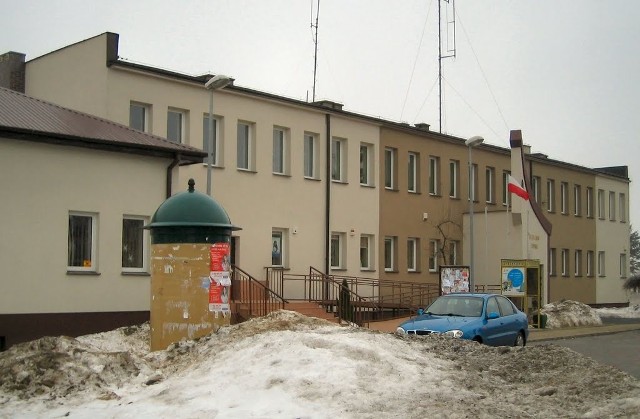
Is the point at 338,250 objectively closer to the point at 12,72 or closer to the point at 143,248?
the point at 143,248

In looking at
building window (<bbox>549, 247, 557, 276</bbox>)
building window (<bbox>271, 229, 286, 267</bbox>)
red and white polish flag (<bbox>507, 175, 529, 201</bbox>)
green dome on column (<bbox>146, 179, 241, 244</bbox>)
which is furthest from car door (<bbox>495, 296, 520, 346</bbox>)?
building window (<bbox>549, 247, 557, 276</bbox>)

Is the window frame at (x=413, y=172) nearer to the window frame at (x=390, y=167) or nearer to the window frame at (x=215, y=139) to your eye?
the window frame at (x=390, y=167)

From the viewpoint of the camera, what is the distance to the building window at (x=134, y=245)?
21.8 metres

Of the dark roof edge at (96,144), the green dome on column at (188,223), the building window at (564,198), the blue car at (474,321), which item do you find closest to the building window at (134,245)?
the dark roof edge at (96,144)

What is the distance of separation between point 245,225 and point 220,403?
17.1m

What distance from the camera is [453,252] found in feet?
132

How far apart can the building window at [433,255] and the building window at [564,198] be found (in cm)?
1255

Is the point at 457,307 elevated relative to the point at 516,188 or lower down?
lower down

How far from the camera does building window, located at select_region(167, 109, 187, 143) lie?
27312 mm

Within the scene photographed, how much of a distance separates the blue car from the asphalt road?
6.94ft

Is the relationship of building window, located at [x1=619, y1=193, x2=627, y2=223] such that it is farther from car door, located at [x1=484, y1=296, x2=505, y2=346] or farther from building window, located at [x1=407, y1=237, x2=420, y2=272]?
car door, located at [x1=484, y1=296, x2=505, y2=346]

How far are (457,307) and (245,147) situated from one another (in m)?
11.3

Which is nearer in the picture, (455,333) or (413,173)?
(455,333)

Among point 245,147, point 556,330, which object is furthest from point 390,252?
point 245,147
